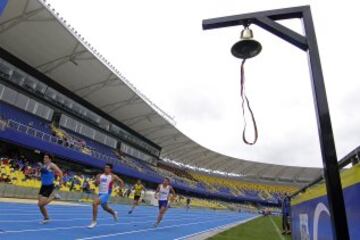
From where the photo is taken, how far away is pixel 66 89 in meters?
37.8

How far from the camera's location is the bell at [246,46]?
3.66m

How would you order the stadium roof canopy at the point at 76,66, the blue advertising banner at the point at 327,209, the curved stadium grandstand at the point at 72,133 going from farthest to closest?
the stadium roof canopy at the point at 76,66, the curved stadium grandstand at the point at 72,133, the blue advertising banner at the point at 327,209

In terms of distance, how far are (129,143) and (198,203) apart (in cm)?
1429

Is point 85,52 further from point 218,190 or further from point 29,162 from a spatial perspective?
point 218,190

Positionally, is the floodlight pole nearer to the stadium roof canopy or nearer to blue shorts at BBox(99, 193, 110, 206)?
blue shorts at BBox(99, 193, 110, 206)

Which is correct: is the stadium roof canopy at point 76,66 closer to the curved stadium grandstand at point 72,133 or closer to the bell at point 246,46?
the curved stadium grandstand at point 72,133

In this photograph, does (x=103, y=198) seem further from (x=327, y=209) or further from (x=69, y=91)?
(x=69, y=91)

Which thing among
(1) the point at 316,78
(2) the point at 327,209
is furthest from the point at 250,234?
(1) the point at 316,78

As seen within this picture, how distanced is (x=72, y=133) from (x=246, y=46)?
35.5 m

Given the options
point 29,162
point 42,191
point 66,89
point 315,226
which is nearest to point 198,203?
point 66,89

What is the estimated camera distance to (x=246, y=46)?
3770mm

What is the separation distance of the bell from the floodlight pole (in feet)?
0.64

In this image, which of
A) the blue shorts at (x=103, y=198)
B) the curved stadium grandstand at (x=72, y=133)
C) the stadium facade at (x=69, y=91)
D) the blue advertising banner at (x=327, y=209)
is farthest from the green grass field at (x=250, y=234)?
the stadium facade at (x=69, y=91)

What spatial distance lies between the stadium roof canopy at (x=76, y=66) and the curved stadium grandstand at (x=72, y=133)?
0.26ft
